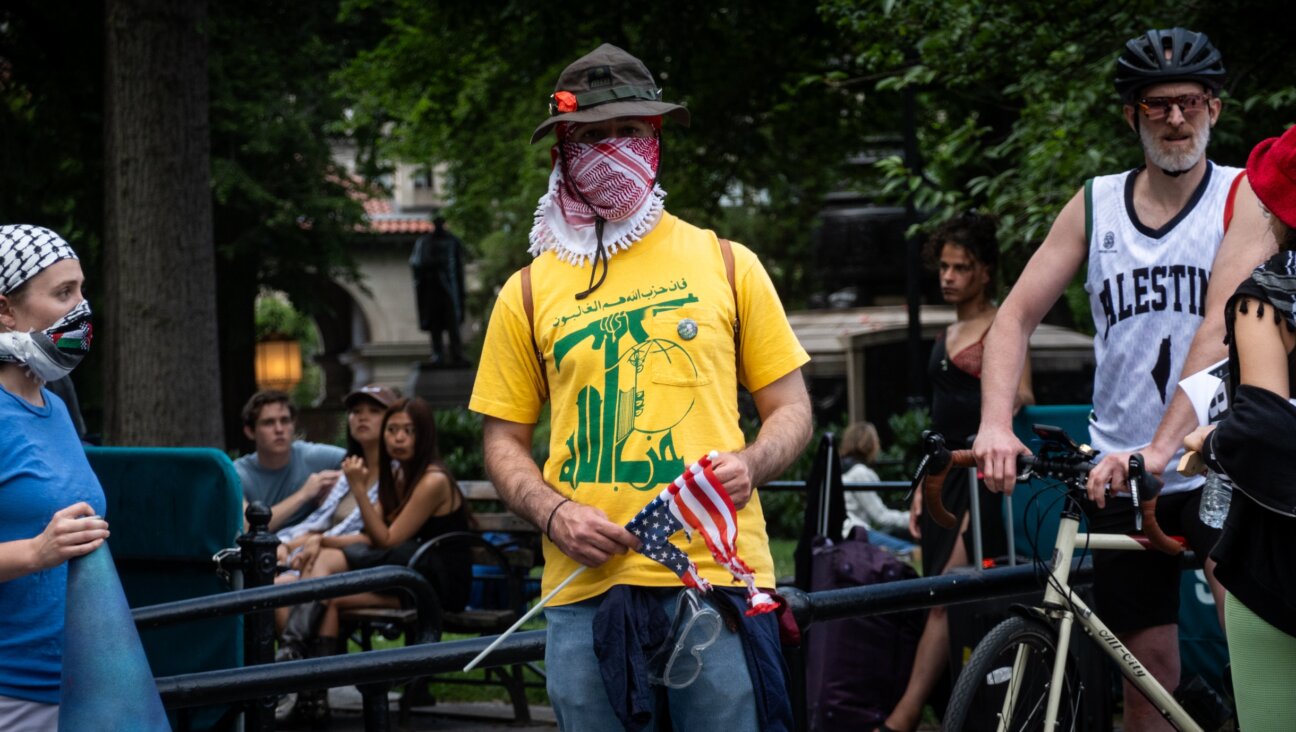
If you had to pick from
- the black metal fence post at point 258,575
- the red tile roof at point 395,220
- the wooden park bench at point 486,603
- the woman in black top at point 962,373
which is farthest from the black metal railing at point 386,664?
the red tile roof at point 395,220

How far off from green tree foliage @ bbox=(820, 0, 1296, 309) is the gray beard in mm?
3965

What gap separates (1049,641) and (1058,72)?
234 inches

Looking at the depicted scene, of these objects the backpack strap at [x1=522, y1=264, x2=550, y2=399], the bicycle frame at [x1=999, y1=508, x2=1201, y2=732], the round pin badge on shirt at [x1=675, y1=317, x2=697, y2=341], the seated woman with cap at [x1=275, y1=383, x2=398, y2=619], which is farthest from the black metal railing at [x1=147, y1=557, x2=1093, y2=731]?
the seated woman with cap at [x1=275, y1=383, x2=398, y2=619]

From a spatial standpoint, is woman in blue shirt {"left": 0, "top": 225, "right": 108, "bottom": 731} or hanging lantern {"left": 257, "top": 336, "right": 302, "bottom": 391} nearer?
woman in blue shirt {"left": 0, "top": 225, "right": 108, "bottom": 731}

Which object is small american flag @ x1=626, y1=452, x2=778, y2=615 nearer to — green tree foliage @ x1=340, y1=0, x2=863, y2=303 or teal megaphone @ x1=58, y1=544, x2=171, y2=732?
teal megaphone @ x1=58, y1=544, x2=171, y2=732

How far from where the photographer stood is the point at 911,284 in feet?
48.5

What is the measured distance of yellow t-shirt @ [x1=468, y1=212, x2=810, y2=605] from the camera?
3.19 metres

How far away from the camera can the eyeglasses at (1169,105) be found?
423 cm

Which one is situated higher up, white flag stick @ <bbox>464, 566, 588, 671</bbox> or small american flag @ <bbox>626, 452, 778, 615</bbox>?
small american flag @ <bbox>626, 452, 778, 615</bbox>

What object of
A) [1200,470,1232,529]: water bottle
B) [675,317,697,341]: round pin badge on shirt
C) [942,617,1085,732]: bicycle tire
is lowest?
[942,617,1085,732]: bicycle tire

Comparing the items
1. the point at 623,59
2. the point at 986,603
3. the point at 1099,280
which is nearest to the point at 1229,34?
the point at 986,603

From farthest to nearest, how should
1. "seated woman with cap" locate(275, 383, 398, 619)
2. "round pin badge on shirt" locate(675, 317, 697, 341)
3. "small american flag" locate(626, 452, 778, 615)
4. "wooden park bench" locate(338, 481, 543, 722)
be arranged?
"seated woman with cap" locate(275, 383, 398, 619) < "wooden park bench" locate(338, 481, 543, 722) < "round pin badge on shirt" locate(675, 317, 697, 341) < "small american flag" locate(626, 452, 778, 615)

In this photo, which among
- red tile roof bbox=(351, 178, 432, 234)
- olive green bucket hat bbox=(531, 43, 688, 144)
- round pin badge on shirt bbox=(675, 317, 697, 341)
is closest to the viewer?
round pin badge on shirt bbox=(675, 317, 697, 341)

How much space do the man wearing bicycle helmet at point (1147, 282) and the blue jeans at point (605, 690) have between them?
112 cm
